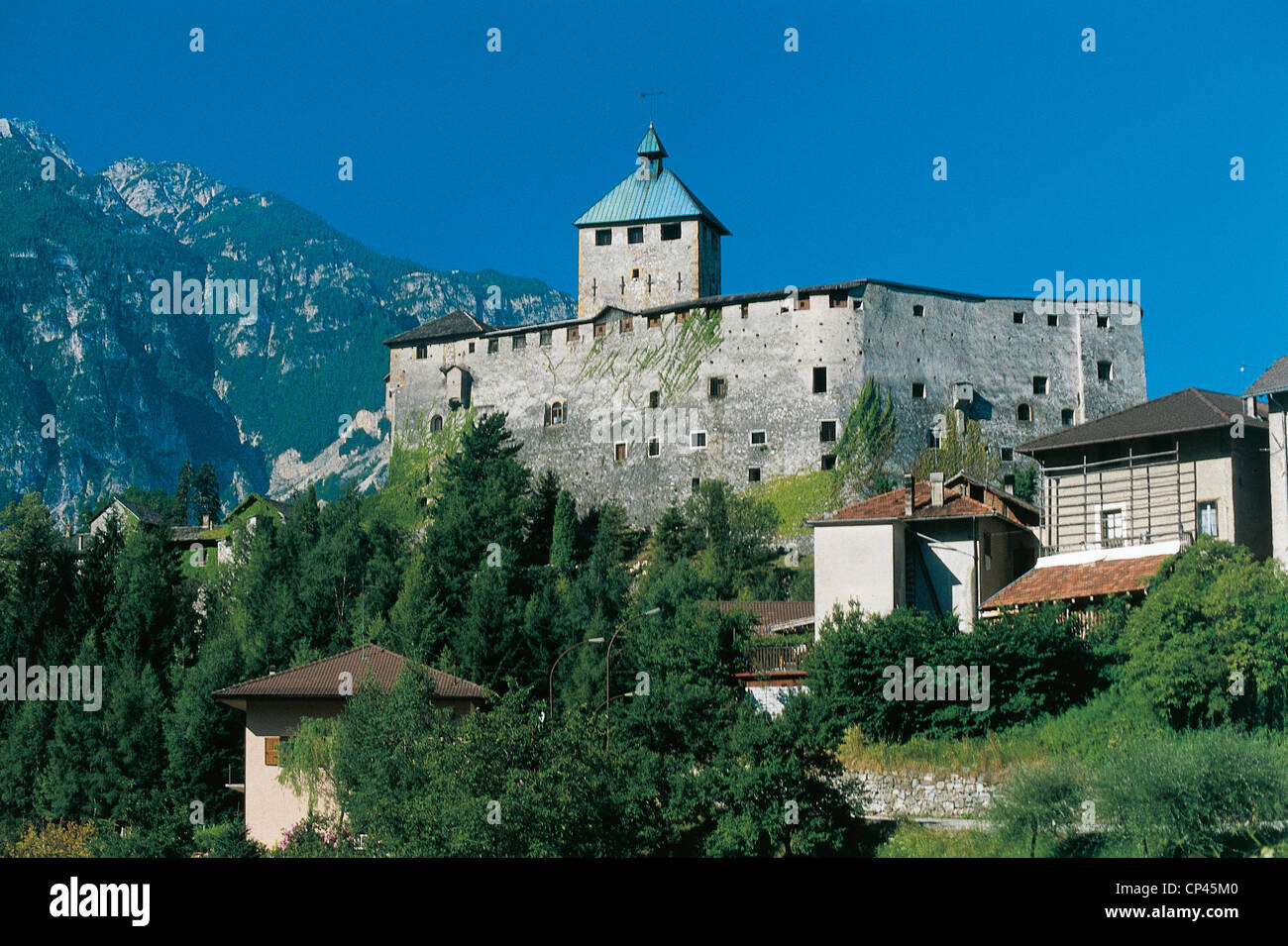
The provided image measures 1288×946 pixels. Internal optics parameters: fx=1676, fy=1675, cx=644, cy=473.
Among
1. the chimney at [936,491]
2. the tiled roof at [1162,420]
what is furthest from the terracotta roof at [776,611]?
the tiled roof at [1162,420]

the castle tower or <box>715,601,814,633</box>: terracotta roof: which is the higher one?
the castle tower

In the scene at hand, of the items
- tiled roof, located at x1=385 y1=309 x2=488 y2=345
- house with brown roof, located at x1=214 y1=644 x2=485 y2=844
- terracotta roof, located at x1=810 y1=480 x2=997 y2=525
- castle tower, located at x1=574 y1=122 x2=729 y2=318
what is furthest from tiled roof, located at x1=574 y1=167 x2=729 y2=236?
house with brown roof, located at x1=214 y1=644 x2=485 y2=844

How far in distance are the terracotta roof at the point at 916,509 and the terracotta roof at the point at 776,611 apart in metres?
3.80

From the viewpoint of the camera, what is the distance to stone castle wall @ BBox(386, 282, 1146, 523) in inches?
2854

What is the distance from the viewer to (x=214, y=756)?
51094 mm

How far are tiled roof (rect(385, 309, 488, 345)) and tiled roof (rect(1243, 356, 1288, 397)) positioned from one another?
44.6m

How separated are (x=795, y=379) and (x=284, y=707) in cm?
3534

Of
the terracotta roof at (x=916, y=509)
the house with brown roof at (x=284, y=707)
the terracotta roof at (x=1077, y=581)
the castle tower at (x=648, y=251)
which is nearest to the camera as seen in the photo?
the house with brown roof at (x=284, y=707)

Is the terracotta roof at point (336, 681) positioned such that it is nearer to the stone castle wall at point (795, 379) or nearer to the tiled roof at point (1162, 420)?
the tiled roof at point (1162, 420)

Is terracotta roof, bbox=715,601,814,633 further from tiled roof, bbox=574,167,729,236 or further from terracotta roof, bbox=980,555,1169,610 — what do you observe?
tiled roof, bbox=574,167,729,236

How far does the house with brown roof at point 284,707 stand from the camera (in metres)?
41.6

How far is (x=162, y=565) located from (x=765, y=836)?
4017 centimetres

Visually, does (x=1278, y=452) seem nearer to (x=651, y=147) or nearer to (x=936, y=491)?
(x=936, y=491)

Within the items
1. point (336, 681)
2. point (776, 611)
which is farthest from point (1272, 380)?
point (336, 681)
